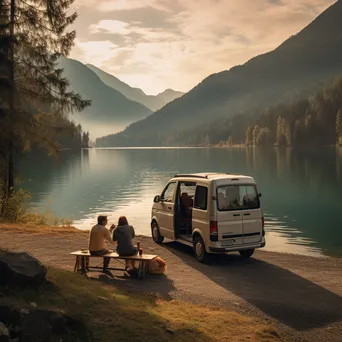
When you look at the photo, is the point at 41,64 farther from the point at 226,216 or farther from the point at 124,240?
the point at 226,216

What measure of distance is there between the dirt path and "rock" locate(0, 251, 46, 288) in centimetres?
371

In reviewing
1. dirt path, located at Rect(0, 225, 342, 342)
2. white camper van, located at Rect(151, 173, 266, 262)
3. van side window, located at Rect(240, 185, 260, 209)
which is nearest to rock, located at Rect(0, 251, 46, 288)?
dirt path, located at Rect(0, 225, 342, 342)

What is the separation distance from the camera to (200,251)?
14.4 m

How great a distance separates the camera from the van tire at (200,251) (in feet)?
46.8

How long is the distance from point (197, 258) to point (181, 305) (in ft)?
17.0

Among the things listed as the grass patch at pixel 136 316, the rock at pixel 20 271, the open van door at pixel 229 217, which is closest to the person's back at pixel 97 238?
the grass patch at pixel 136 316

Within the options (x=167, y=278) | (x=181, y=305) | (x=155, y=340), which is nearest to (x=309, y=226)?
(x=167, y=278)

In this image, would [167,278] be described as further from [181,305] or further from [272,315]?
[272,315]

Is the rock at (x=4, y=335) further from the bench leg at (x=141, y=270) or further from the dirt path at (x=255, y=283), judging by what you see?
the bench leg at (x=141, y=270)

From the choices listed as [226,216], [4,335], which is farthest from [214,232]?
[4,335]

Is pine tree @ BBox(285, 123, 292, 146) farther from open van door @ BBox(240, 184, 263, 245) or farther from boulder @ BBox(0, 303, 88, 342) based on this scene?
boulder @ BBox(0, 303, 88, 342)

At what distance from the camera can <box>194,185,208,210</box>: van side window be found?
1411 cm

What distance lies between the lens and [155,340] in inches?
271

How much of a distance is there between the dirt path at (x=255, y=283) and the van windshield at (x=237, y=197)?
1.86 metres
